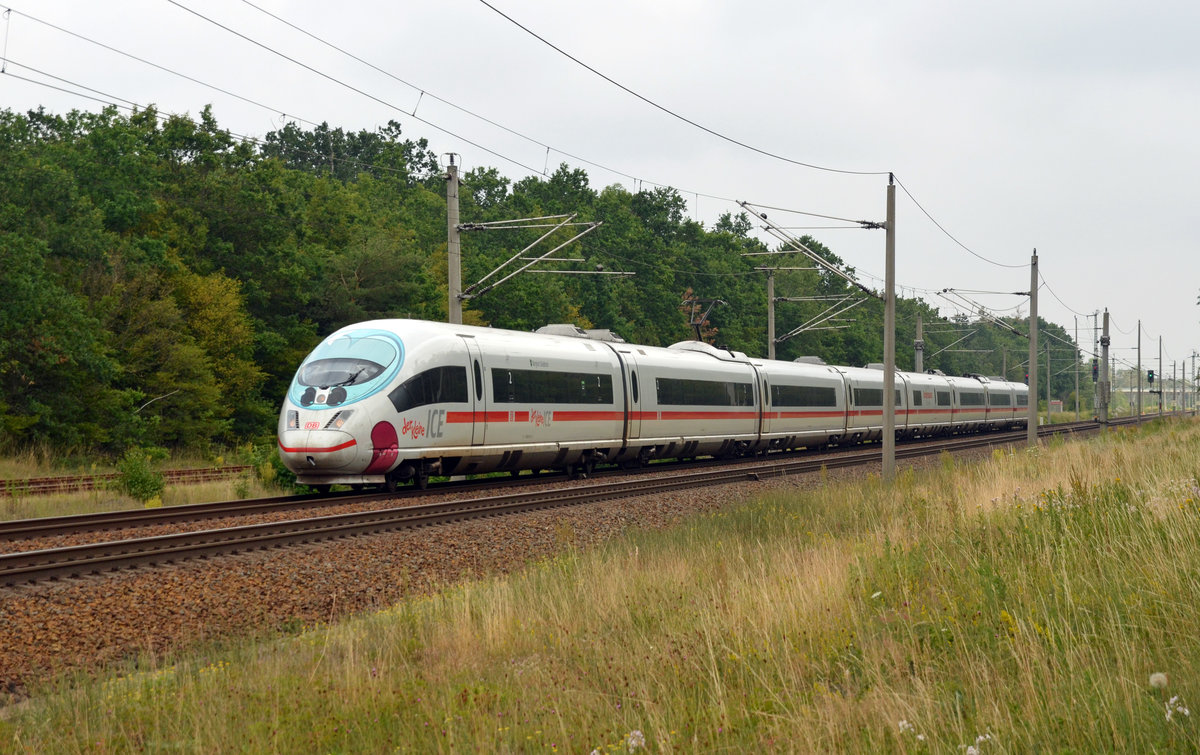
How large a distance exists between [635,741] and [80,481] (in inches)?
806

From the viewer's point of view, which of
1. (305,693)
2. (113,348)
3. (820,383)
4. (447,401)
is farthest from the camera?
(820,383)

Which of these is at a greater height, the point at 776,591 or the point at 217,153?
the point at 217,153

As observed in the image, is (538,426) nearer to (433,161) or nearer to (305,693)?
(305,693)

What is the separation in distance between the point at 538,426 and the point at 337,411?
566cm

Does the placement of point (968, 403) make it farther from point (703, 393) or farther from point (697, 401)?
point (697, 401)

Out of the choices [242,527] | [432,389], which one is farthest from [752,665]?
[432,389]

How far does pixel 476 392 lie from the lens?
69.4 feet

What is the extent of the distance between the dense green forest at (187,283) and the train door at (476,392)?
11862 mm

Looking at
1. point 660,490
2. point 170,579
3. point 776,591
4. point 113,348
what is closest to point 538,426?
point 660,490

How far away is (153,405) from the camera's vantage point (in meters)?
34.8

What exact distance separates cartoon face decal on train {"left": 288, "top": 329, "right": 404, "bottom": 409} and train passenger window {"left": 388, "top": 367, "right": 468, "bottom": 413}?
0.37 m

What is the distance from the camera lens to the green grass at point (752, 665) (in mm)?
4973

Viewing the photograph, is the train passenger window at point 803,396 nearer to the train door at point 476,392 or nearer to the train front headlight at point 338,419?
the train door at point 476,392

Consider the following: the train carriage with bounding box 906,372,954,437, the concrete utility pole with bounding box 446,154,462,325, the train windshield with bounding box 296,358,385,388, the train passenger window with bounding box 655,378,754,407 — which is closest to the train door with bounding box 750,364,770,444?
the train passenger window with bounding box 655,378,754,407
